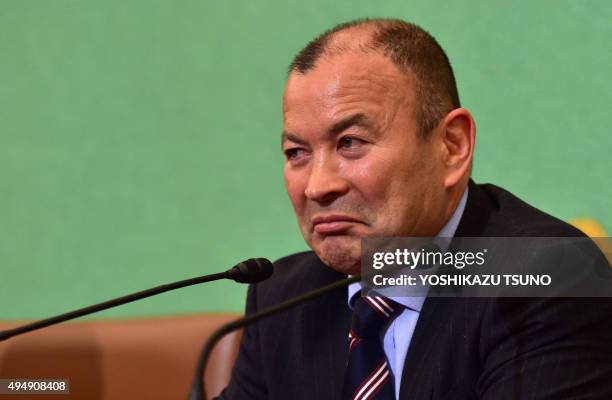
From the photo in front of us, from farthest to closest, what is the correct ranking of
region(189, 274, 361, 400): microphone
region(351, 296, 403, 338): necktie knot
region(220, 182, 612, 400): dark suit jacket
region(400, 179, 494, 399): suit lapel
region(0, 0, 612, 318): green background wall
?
region(0, 0, 612, 318): green background wall
region(351, 296, 403, 338): necktie knot
region(400, 179, 494, 399): suit lapel
region(220, 182, 612, 400): dark suit jacket
region(189, 274, 361, 400): microphone

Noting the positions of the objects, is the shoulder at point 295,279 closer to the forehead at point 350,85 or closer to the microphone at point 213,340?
→ the forehead at point 350,85

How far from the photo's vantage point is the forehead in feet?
4.83

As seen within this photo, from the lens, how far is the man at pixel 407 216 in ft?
4.40

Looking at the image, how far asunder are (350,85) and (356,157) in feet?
0.41

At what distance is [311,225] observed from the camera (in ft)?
4.90

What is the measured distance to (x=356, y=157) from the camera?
146cm

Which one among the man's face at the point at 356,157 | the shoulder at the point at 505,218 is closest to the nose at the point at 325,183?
the man's face at the point at 356,157

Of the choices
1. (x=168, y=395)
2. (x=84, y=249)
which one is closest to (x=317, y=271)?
(x=168, y=395)

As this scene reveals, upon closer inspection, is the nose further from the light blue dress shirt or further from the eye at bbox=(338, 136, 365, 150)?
the light blue dress shirt

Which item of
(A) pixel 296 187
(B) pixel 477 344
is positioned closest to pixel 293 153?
(A) pixel 296 187

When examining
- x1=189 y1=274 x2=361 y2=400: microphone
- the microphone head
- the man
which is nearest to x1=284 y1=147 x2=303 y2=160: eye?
the man

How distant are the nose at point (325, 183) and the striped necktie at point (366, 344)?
21cm

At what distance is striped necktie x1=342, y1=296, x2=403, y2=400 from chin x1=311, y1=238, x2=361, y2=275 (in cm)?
9

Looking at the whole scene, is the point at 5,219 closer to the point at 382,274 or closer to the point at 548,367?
the point at 382,274
